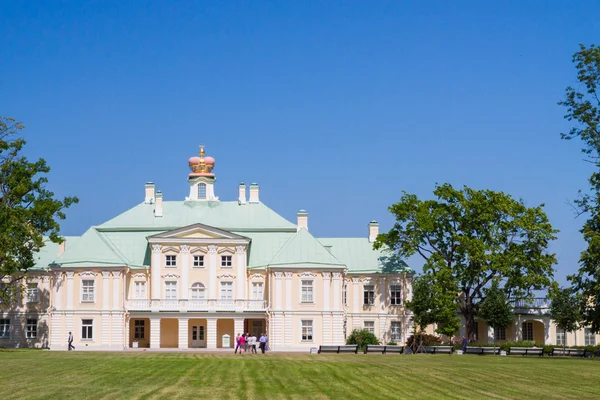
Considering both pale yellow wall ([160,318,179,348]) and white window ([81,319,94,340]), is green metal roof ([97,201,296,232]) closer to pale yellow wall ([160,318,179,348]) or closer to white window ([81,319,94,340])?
pale yellow wall ([160,318,179,348])

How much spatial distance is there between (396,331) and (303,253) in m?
9.56

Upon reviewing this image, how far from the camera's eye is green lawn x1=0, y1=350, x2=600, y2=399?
84.9 feet

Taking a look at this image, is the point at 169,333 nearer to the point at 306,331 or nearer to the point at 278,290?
the point at 278,290

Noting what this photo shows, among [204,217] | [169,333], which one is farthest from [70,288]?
[204,217]

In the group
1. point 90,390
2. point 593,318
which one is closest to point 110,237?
point 593,318

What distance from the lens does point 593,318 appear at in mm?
50812

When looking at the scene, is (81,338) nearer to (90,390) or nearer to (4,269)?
(4,269)

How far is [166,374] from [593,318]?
86.4 feet

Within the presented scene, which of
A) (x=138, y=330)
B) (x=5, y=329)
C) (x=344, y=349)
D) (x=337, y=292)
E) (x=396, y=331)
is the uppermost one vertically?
(x=337, y=292)

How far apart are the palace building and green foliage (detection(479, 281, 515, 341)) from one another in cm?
853

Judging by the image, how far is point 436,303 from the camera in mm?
62625

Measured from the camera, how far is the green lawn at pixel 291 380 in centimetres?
2588

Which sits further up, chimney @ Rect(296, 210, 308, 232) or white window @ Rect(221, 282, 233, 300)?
chimney @ Rect(296, 210, 308, 232)

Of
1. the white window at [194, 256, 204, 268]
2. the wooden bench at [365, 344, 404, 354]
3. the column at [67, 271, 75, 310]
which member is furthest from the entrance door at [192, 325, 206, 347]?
the wooden bench at [365, 344, 404, 354]
